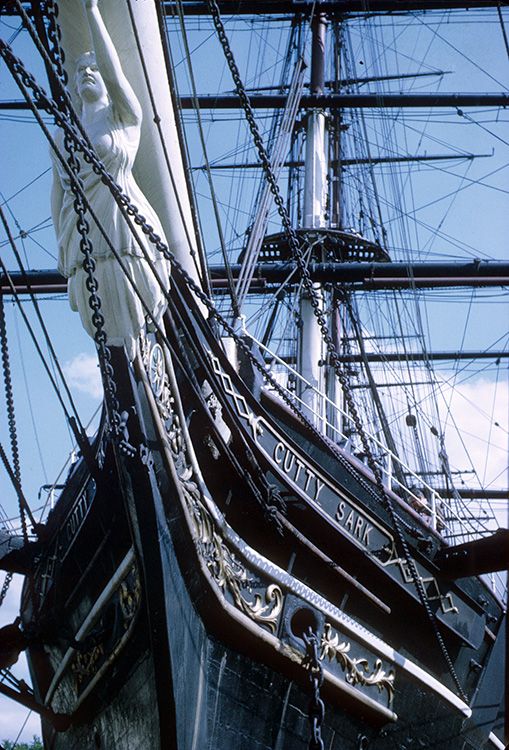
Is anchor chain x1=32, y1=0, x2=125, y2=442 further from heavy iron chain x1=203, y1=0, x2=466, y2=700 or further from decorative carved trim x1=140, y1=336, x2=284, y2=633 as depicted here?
heavy iron chain x1=203, y1=0, x2=466, y2=700

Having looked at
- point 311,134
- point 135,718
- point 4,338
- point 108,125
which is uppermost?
point 311,134

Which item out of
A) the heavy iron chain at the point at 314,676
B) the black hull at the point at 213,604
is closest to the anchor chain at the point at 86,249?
the black hull at the point at 213,604

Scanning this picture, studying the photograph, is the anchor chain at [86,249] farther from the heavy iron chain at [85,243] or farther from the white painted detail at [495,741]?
the white painted detail at [495,741]

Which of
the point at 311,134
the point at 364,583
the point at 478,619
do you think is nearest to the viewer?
the point at 364,583

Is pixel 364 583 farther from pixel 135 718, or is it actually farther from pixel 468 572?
pixel 135 718

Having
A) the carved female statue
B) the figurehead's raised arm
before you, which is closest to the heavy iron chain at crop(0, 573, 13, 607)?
the carved female statue

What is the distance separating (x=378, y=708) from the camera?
660 cm

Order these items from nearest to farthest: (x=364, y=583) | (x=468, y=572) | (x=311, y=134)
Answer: (x=364, y=583)
(x=468, y=572)
(x=311, y=134)

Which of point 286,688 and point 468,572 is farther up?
point 468,572

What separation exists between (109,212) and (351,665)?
3.00m

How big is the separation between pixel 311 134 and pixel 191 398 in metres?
11.3

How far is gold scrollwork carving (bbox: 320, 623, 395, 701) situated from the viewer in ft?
20.7

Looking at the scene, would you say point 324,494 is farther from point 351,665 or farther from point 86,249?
point 86,249

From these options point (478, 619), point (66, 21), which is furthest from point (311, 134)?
point (66, 21)
